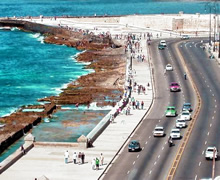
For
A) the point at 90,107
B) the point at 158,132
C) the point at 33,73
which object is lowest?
the point at 33,73

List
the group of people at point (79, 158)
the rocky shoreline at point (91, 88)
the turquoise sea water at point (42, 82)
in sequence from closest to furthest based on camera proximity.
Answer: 1. the group of people at point (79, 158)
2. the turquoise sea water at point (42, 82)
3. the rocky shoreline at point (91, 88)

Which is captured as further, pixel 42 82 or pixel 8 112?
pixel 42 82

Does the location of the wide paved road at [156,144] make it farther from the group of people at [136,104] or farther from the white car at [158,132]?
the group of people at [136,104]

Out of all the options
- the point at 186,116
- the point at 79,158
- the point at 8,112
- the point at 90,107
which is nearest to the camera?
the point at 79,158

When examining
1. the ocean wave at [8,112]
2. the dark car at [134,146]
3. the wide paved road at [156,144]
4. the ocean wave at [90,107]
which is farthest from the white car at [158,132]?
the ocean wave at [8,112]

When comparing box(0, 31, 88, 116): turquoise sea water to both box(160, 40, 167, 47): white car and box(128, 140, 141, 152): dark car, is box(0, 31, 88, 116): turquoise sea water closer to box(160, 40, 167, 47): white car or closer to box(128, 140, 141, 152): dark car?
box(160, 40, 167, 47): white car

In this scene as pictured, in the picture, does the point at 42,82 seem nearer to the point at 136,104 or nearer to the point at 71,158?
the point at 136,104

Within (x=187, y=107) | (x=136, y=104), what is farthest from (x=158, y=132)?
(x=136, y=104)
